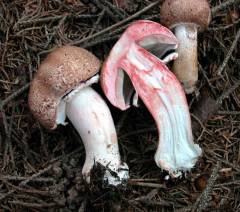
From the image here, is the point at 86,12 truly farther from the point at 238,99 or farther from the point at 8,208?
the point at 8,208

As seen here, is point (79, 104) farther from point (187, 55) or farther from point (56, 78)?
point (187, 55)

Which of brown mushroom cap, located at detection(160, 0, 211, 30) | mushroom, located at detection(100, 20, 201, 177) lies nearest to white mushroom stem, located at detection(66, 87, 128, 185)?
mushroom, located at detection(100, 20, 201, 177)

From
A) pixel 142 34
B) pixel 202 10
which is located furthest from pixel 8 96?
pixel 202 10

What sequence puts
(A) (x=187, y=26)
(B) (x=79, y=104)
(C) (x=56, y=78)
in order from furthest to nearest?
(A) (x=187, y=26) → (B) (x=79, y=104) → (C) (x=56, y=78)

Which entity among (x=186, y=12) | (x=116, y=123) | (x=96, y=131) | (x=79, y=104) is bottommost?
(x=116, y=123)

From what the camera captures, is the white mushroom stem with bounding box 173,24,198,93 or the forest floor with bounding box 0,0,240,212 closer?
the forest floor with bounding box 0,0,240,212

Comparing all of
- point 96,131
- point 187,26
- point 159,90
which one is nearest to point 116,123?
point 96,131

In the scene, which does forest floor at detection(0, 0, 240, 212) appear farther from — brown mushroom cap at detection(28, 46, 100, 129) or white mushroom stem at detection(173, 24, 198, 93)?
brown mushroom cap at detection(28, 46, 100, 129)

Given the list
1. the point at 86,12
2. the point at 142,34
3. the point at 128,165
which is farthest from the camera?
the point at 86,12
